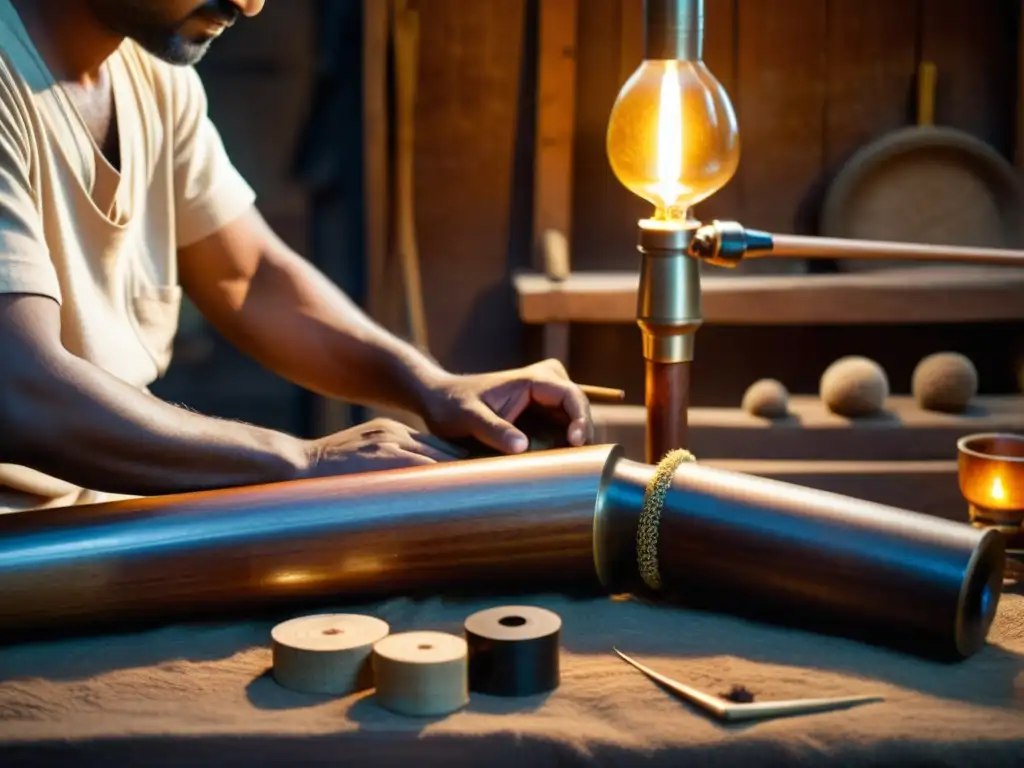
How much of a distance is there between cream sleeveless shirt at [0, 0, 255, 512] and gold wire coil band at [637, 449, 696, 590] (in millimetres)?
752

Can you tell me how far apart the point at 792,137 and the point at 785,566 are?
2635 mm

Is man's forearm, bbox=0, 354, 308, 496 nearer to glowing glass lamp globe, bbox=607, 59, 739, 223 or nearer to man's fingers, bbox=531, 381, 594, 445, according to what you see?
man's fingers, bbox=531, 381, 594, 445

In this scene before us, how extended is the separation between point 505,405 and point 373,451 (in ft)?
0.88

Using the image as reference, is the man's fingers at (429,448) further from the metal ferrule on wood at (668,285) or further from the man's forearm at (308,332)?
the man's forearm at (308,332)

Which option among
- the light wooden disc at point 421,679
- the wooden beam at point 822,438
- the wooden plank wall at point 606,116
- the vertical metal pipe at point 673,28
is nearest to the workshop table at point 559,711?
the light wooden disc at point 421,679

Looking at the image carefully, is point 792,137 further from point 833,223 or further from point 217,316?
point 217,316

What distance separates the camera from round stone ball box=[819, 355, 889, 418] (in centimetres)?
330

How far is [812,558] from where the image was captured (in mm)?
1407

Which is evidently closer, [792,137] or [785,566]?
[785,566]

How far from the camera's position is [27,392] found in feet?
5.08

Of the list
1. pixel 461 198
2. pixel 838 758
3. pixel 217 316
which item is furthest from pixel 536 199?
pixel 838 758

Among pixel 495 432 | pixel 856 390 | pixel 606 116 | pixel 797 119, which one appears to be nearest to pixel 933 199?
pixel 797 119

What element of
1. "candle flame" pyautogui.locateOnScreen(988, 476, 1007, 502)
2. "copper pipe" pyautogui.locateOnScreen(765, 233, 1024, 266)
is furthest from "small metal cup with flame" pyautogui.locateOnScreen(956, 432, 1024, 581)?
"copper pipe" pyautogui.locateOnScreen(765, 233, 1024, 266)

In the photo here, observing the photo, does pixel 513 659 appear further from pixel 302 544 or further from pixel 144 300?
pixel 144 300
